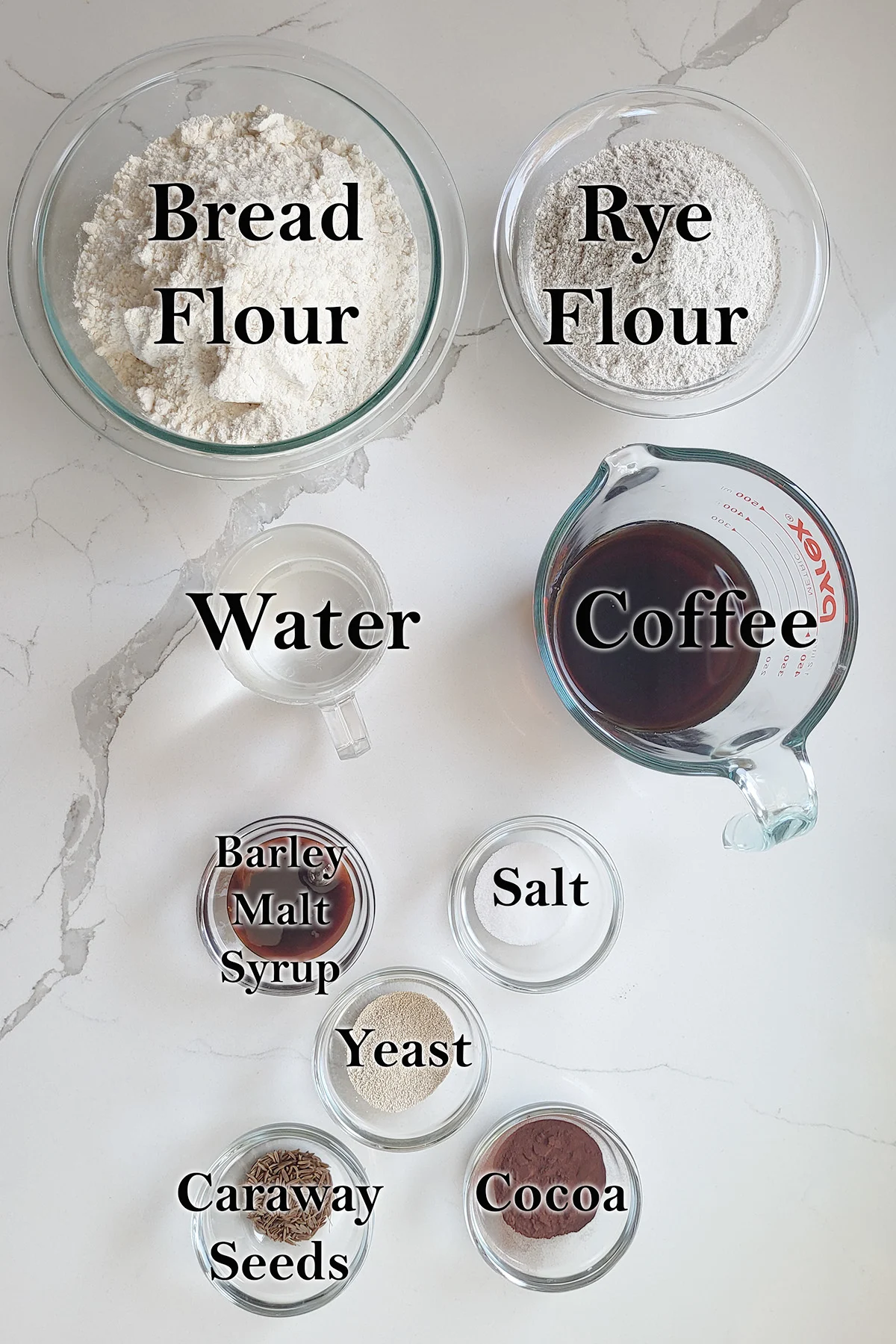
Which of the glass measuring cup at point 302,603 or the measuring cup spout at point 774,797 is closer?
the measuring cup spout at point 774,797

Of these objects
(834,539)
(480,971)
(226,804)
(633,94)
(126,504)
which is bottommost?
(480,971)

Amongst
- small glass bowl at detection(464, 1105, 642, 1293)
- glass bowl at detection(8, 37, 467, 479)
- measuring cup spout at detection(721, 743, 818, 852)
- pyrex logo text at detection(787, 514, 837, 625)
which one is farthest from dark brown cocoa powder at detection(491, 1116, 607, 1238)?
glass bowl at detection(8, 37, 467, 479)

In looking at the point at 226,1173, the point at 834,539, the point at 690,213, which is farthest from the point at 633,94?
the point at 226,1173

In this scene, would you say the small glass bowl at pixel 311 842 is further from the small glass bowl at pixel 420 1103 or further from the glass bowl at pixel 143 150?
the glass bowl at pixel 143 150

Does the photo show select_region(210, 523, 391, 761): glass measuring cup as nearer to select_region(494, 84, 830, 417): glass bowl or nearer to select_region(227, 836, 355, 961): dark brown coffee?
select_region(227, 836, 355, 961): dark brown coffee

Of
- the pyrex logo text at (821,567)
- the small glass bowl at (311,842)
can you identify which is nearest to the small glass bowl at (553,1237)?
the small glass bowl at (311,842)

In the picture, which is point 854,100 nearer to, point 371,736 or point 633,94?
point 633,94
